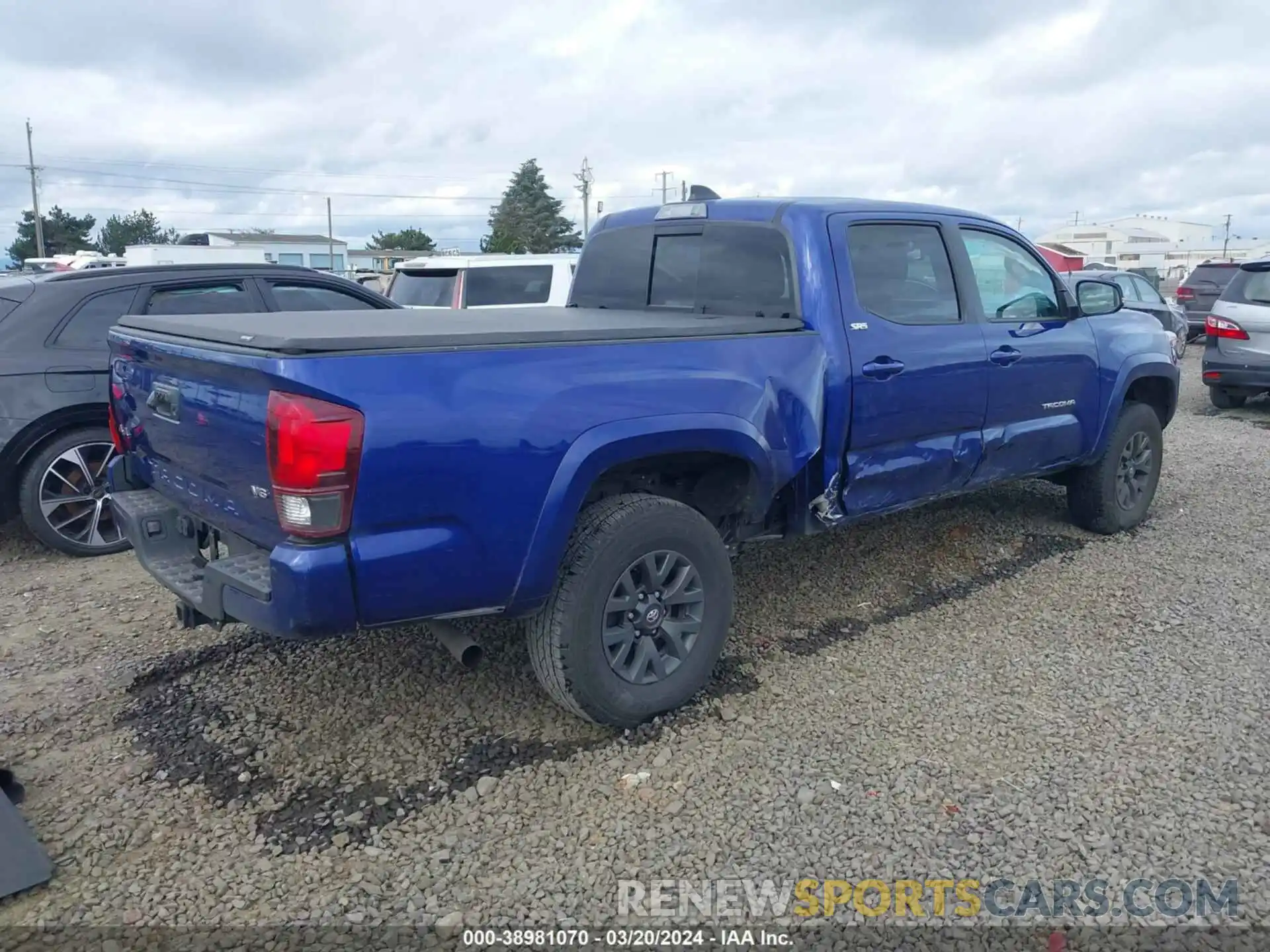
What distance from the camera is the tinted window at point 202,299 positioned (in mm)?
6094

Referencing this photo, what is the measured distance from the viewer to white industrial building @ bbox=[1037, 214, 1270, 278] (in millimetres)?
78500

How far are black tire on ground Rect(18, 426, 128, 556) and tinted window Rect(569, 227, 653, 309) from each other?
9.50ft

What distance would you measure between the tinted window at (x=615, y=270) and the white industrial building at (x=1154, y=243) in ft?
227

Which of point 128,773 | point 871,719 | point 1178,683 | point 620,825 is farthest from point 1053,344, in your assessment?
point 128,773

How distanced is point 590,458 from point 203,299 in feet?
13.3

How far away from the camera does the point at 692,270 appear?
4.67 metres

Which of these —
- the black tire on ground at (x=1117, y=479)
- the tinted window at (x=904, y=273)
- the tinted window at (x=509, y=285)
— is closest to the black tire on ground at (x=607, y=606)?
the tinted window at (x=904, y=273)

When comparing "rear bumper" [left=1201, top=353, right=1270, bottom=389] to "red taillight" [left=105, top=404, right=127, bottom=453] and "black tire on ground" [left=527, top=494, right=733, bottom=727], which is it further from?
"red taillight" [left=105, top=404, right=127, bottom=453]

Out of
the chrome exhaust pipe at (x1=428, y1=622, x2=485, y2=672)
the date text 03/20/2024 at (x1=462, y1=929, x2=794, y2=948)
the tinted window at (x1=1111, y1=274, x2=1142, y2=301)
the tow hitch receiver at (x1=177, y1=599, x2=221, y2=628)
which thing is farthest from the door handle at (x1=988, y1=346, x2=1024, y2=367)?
the tinted window at (x1=1111, y1=274, x2=1142, y2=301)

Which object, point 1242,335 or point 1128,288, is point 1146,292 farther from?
point 1242,335

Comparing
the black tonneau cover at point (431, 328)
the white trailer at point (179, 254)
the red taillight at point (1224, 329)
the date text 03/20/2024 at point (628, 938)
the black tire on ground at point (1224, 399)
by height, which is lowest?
the date text 03/20/2024 at point (628, 938)

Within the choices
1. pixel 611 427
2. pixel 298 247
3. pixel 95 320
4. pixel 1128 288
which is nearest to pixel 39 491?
pixel 95 320

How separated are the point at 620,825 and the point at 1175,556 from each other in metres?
4.06

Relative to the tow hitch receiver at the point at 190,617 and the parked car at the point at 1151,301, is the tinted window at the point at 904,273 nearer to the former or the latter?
the tow hitch receiver at the point at 190,617
